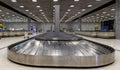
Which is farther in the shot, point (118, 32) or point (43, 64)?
point (118, 32)

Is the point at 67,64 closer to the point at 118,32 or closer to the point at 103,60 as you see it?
the point at 103,60

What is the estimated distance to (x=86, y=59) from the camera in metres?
5.62

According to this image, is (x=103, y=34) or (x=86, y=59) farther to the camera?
(x=103, y=34)


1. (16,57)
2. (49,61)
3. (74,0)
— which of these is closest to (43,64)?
(49,61)

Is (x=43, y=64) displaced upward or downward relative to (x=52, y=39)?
downward

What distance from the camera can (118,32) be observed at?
61.8ft

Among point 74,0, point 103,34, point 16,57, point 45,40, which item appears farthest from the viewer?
point 103,34

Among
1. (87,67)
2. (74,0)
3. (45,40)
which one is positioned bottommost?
(87,67)

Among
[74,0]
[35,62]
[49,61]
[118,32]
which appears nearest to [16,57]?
[35,62]

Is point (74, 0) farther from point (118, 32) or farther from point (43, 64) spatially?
point (43, 64)

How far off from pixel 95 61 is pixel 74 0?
43.5ft

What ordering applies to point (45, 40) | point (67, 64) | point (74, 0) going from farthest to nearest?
1. point (74, 0)
2. point (45, 40)
3. point (67, 64)

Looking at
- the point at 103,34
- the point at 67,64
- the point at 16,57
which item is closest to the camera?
the point at 67,64

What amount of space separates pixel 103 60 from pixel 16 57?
10.5 ft
